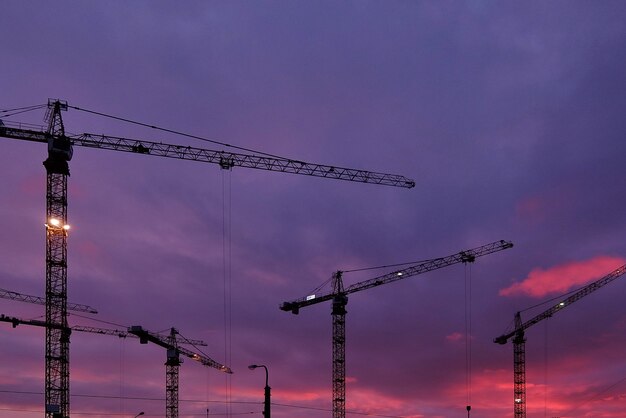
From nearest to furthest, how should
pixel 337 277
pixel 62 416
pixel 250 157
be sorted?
pixel 62 416
pixel 250 157
pixel 337 277

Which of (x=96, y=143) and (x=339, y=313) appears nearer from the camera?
(x=96, y=143)

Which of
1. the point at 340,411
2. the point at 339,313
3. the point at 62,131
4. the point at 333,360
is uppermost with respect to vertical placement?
the point at 62,131

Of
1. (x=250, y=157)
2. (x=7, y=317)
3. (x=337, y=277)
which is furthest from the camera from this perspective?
(x=337, y=277)

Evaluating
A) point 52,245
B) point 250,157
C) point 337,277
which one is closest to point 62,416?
point 52,245

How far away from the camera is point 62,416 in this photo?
11538cm

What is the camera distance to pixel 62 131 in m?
120

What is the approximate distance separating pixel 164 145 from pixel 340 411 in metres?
88.2

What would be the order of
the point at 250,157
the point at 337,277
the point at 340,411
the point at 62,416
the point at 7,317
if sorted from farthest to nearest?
1. the point at 337,277
2. the point at 340,411
3. the point at 7,317
4. the point at 250,157
5. the point at 62,416

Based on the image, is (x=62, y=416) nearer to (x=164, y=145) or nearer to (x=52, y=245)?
(x=52, y=245)

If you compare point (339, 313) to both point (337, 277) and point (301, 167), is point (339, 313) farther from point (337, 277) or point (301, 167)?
point (301, 167)

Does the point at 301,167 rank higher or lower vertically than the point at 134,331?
higher

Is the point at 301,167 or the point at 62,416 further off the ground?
the point at 301,167

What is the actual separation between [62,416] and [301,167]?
70257mm

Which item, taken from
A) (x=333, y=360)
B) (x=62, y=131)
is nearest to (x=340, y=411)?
(x=333, y=360)
